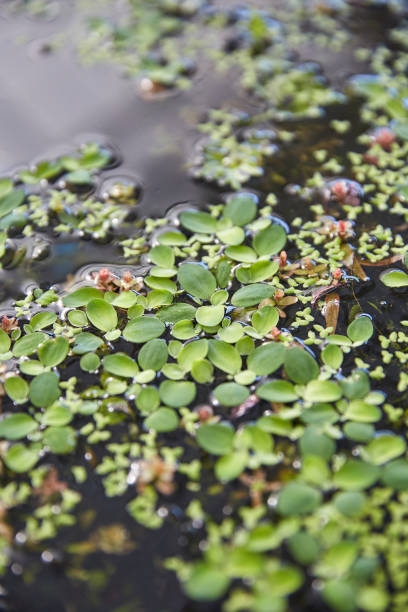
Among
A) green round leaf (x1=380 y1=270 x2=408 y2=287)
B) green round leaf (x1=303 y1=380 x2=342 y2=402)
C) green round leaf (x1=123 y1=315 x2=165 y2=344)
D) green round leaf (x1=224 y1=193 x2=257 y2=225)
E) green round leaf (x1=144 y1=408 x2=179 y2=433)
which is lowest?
green round leaf (x1=380 y1=270 x2=408 y2=287)

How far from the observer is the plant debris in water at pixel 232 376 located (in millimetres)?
1261

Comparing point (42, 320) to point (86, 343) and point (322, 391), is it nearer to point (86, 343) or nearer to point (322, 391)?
point (86, 343)

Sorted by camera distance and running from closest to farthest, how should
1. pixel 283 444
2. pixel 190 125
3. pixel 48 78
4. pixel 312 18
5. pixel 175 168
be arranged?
pixel 283 444
pixel 175 168
pixel 190 125
pixel 48 78
pixel 312 18

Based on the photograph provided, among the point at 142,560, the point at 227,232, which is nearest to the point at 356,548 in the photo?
the point at 142,560

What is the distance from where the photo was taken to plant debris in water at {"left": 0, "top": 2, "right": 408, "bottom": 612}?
1.26 meters

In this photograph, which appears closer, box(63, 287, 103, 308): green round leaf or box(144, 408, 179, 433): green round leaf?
box(144, 408, 179, 433): green round leaf

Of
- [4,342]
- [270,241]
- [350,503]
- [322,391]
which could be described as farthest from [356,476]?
[4,342]

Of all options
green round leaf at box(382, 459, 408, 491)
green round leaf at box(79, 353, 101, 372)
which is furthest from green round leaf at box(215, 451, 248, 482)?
green round leaf at box(79, 353, 101, 372)

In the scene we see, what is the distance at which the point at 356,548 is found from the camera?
1218 millimetres

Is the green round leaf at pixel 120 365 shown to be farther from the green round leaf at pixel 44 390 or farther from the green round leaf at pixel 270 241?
the green round leaf at pixel 270 241

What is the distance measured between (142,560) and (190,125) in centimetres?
163

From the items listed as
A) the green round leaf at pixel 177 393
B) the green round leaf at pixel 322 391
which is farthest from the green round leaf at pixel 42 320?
the green round leaf at pixel 322 391

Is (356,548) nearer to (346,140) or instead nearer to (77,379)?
(77,379)

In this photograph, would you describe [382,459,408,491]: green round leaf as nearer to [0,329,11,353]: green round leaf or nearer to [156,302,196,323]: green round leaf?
[156,302,196,323]: green round leaf
